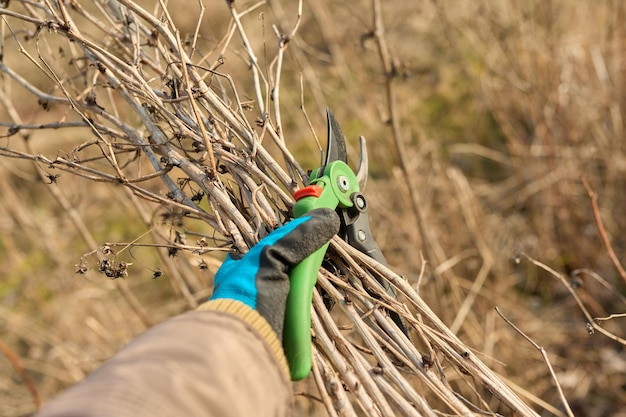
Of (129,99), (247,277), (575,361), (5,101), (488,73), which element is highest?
(5,101)

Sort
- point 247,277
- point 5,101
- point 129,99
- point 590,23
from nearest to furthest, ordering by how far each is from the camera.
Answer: point 247,277
point 129,99
point 5,101
point 590,23

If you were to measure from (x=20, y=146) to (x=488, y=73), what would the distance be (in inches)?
145

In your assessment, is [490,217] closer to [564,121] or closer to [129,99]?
[564,121]

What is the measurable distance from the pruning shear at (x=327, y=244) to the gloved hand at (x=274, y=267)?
1.1 inches

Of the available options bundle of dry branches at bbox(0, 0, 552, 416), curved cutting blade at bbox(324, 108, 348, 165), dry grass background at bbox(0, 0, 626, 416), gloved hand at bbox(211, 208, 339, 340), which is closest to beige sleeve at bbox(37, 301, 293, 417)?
gloved hand at bbox(211, 208, 339, 340)

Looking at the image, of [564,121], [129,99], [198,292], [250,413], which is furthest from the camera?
[564,121]

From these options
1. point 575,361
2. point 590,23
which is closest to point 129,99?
point 575,361

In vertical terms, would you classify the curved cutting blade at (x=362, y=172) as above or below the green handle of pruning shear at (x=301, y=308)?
above

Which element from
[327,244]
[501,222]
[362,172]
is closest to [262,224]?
[327,244]

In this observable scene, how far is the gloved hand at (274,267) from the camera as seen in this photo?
1.04 m

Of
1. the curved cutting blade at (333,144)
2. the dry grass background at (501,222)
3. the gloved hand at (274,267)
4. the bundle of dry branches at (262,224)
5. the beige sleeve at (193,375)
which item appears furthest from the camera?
the dry grass background at (501,222)

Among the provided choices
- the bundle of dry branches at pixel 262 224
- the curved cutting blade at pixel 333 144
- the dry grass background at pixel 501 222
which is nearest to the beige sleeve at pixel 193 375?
the bundle of dry branches at pixel 262 224

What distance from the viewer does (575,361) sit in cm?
303

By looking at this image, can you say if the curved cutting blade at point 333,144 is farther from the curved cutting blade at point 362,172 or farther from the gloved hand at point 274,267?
the gloved hand at point 274,267
